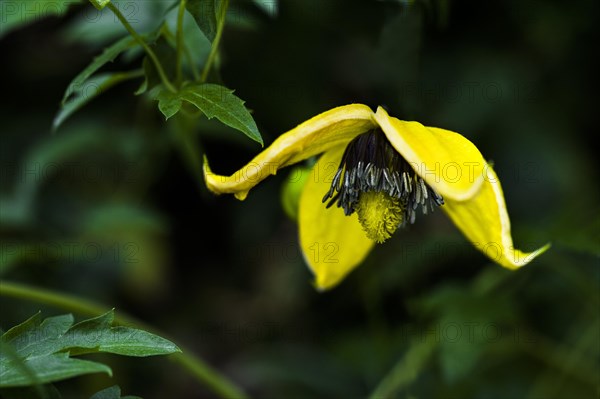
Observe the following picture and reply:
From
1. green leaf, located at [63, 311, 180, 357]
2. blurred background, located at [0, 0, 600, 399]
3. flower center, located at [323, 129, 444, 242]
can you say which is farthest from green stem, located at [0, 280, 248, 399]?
blurred background, located at [0, 0, 600, 399]

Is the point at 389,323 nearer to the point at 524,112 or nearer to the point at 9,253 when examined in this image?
the point at 524,112

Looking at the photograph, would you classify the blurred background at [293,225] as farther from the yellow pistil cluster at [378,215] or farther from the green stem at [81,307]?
the yellow pistil cluster at [378,215]

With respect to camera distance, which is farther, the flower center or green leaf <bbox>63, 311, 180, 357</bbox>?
the flower center

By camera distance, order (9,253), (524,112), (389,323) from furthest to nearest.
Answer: (524,112)
(389,323)
(9,253)

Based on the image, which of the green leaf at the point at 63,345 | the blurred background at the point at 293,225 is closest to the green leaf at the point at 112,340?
the green leaf at the point at 63,345

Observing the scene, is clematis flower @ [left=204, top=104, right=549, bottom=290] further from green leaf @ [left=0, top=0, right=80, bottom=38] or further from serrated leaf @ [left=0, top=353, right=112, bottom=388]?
green leaf @ [left=0, top=0, right=80, bottom=38]

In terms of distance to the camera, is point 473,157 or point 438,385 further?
point 438,385

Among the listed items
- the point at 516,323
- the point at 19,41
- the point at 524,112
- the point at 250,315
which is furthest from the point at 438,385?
the point at 19,41

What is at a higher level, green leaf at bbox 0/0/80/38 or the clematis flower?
green leaf at bbox 0/0/80/38
